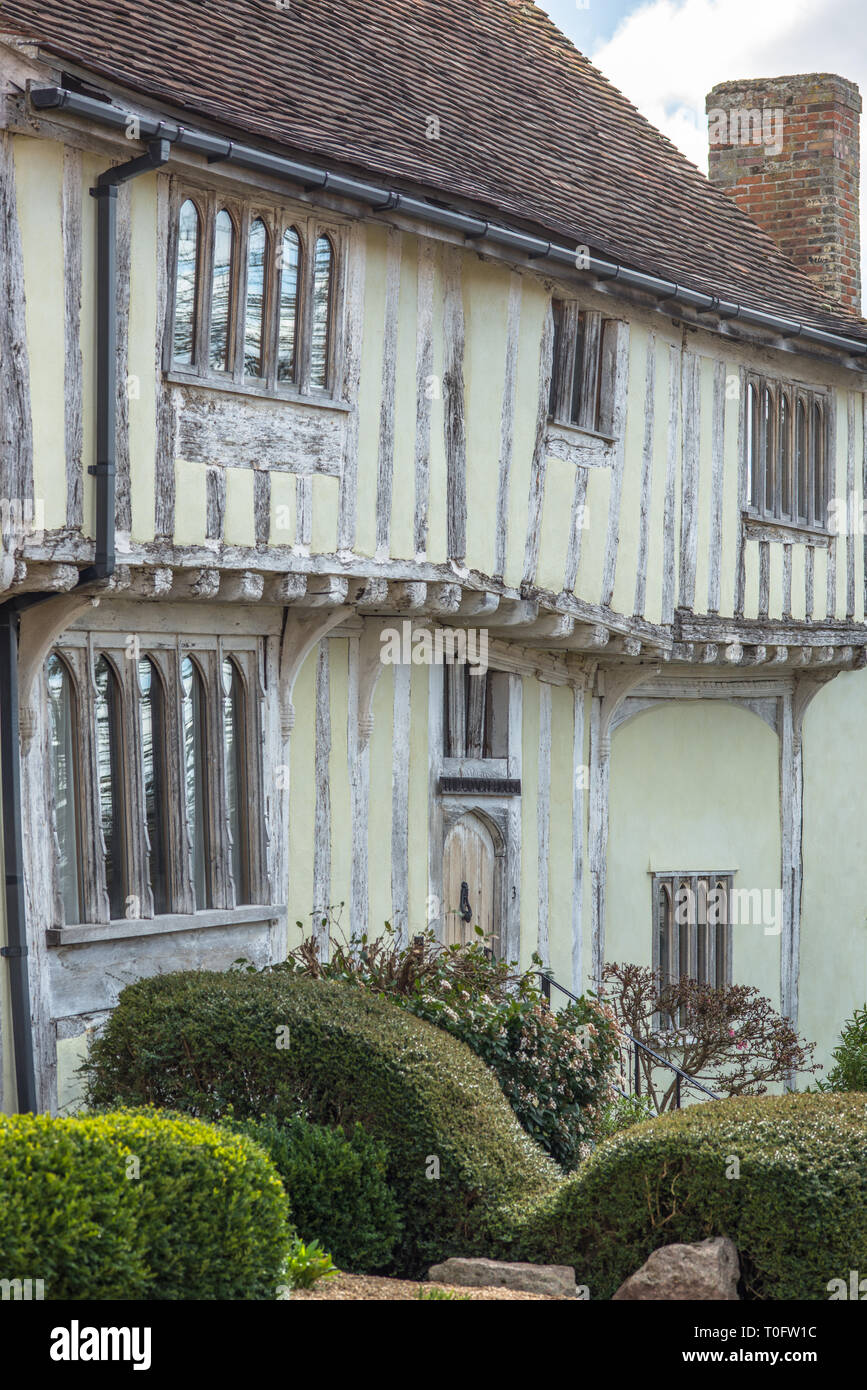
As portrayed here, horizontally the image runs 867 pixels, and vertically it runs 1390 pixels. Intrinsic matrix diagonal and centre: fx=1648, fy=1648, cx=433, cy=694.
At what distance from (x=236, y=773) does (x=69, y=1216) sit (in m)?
4.86

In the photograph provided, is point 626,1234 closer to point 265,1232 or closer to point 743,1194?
point 743,1194

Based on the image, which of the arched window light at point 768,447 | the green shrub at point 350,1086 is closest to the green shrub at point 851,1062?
the arched window light at point 768,447

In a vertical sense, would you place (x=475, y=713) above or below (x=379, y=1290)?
above

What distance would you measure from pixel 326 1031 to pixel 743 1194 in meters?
2.08

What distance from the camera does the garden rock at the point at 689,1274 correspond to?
6.34 metres

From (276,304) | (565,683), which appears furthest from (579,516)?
(276,304)

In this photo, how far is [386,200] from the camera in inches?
363

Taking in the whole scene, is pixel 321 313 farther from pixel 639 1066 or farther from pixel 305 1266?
pixel 639 1066

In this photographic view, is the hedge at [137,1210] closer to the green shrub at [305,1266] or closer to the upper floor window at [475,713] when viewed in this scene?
the green shrub at [305,1266]

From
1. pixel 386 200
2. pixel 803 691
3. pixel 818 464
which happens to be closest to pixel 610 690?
pixel 803 691

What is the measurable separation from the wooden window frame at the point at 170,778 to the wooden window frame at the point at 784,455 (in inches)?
218

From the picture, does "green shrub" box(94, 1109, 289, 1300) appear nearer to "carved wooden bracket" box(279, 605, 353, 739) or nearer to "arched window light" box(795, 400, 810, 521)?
"carved wooden bracket" box(279, 605, 353, 739)

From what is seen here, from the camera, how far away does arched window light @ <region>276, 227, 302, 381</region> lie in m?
9.24
